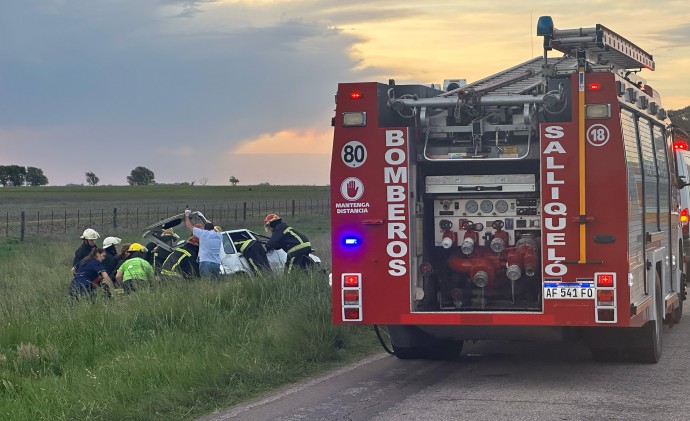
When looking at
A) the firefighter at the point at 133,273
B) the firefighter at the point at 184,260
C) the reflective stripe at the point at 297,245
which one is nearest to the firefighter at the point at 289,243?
the reflective stripe at the point at 297,245

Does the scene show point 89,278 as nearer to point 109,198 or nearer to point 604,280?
point 604,280

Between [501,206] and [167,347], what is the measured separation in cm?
368

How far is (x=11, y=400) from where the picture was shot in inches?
368

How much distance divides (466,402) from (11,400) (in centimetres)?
395

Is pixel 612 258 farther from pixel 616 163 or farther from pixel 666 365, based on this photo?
pixel 666 365

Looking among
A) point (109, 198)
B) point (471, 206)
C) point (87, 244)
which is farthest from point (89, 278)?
point (109, 198)

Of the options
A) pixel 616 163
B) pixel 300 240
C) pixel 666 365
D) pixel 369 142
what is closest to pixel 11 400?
pixel 369 142

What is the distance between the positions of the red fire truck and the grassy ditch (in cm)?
138

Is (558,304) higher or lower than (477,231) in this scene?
lower

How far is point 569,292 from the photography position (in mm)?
9328

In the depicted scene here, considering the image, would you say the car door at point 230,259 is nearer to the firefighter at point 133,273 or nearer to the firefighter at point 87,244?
the firefighter at point 133,273

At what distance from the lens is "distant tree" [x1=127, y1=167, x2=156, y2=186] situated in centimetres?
15762

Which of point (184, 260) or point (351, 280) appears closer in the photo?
point (351, 280)

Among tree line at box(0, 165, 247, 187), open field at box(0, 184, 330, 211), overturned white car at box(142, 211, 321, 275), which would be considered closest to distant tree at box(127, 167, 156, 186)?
tree line at box(0, 165, 247, 187)
